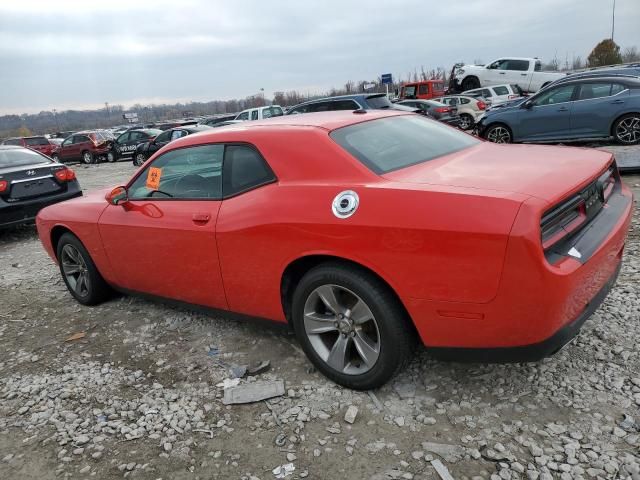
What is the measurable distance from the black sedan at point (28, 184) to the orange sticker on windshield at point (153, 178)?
5043mm

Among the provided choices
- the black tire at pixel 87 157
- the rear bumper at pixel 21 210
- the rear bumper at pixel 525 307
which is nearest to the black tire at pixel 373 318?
the rear bumper at pixel 525 307

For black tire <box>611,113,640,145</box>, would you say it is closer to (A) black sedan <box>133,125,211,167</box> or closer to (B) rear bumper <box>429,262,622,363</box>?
(B) rear bumper <box>429,262,622,363</box>

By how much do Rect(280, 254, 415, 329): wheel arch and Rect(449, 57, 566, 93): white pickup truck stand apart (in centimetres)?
2178

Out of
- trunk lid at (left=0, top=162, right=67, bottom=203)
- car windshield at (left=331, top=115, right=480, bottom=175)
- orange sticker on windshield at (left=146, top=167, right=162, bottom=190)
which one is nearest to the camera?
car windshield at (left=331, top=115, right=480, bottom=175)

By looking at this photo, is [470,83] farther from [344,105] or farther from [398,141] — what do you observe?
[398,141]

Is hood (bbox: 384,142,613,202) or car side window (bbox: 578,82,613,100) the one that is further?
car side window (bbox: 578,82,613,100)

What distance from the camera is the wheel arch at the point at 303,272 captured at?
2611 mm

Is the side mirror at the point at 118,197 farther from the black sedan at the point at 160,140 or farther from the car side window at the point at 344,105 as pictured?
the black sedan at the point at 160,140

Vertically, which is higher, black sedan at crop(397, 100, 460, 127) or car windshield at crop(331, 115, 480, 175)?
car windshield at crop(331, 115, 480, 175)

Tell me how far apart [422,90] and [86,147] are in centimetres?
1748

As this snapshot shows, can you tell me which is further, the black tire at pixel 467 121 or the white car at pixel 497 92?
the white car at pixel 497 92

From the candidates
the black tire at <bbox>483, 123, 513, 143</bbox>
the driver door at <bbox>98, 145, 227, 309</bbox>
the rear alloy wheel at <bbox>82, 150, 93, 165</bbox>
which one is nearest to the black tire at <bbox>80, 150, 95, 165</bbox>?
the rear alloy wheel at <bbox>82, 150, 93, 165</bbox>

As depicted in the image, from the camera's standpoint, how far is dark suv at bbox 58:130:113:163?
78.5 feet

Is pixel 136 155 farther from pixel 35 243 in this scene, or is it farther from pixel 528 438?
pixel 528 438
